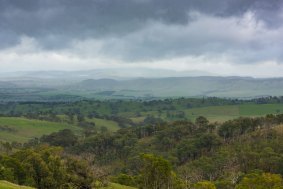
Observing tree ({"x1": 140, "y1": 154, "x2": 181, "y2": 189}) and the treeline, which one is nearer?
tree ({"x1": 140, "y1": 154, "x2": 181, "y2": 189})

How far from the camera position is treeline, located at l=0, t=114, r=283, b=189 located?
249ft

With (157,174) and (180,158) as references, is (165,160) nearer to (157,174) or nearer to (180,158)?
(157,174)

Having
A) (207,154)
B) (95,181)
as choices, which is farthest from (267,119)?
(95,181)

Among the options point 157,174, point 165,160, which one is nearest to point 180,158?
point 157,174

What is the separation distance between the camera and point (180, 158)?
16312 cm

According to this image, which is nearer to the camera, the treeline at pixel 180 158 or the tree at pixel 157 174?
the tree at pixel 157 174

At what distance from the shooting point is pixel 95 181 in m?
77.0

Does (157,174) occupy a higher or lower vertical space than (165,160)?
lower

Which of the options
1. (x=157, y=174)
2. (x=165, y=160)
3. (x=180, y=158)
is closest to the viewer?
(x=165, y=160)

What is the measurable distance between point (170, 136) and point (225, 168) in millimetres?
60619

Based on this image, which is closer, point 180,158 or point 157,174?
point 157,174

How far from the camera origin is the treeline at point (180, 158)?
249 feet

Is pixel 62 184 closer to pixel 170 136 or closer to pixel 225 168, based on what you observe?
pixel 225 168

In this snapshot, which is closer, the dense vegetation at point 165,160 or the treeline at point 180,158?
the dense vegetation at point 165,160
